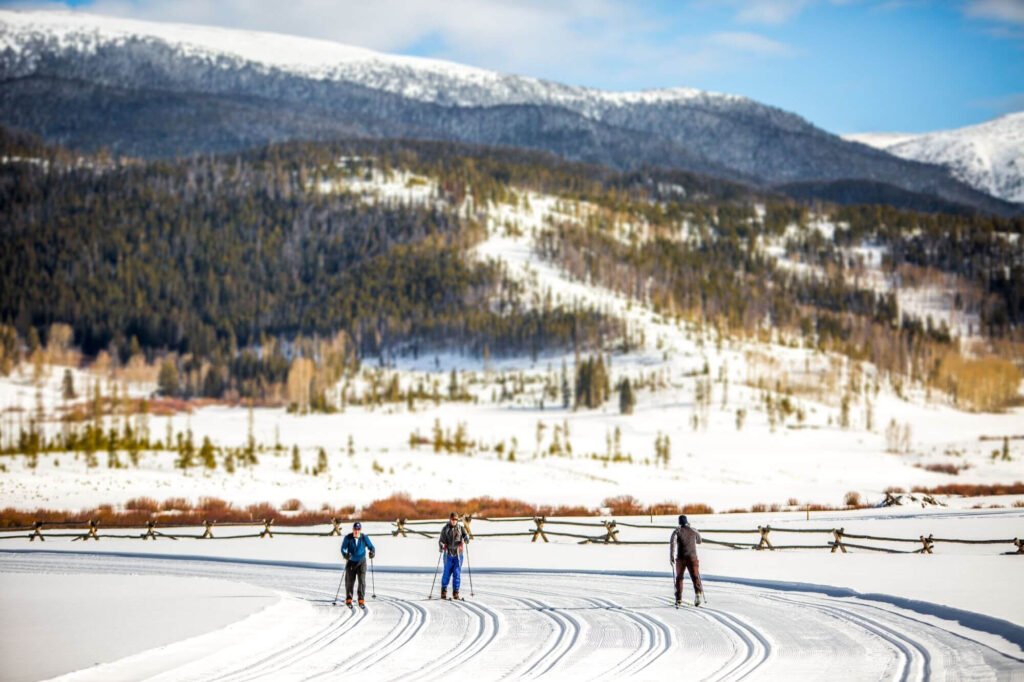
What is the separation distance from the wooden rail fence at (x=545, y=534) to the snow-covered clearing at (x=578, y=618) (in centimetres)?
88

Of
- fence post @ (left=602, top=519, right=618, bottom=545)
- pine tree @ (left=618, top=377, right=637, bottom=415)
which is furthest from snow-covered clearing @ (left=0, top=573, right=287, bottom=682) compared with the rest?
pine tree @ (left=618, top=377, right=637, bottom=415)

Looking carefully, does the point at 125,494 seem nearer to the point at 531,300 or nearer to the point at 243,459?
the point at 243,459

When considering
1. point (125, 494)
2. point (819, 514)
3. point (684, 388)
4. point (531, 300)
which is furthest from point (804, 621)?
point (531, 300)

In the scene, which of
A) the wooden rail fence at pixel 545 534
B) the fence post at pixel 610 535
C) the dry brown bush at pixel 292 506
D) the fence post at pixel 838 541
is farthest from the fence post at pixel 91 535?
the fence post at pixel 838 541

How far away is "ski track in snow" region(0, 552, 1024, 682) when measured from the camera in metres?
16.0

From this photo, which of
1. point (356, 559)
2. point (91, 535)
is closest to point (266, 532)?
point (91, 535)

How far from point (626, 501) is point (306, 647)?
Answer: 130 ft

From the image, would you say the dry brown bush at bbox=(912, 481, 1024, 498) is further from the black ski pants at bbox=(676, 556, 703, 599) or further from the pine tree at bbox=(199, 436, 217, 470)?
the pine tree at bbox=(199, 436, 217, 470)

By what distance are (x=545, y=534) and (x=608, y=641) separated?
62.8 ft

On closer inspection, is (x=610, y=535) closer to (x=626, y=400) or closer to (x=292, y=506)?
(x=292, y=506)

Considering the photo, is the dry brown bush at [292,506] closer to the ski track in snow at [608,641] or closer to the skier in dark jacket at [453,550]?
the ski track in snow at [608,641]

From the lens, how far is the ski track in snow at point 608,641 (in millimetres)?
15969

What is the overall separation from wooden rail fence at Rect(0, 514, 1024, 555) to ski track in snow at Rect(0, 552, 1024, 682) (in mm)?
7521

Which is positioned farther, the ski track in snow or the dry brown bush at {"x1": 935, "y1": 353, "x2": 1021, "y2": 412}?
the dry brown bush at {"x1": 935, "y1": 353, "x2": 1021, "y2": 412}
